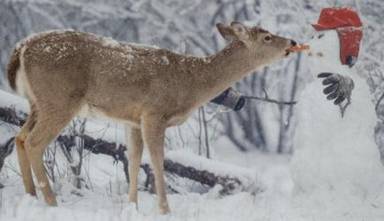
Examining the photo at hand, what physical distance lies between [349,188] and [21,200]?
10.1 feet

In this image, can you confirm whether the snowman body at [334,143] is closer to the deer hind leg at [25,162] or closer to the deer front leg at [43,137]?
the deer front leg at [43,137]

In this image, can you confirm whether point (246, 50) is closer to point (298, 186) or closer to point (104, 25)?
point (298, 186)

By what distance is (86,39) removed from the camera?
25.2 feet

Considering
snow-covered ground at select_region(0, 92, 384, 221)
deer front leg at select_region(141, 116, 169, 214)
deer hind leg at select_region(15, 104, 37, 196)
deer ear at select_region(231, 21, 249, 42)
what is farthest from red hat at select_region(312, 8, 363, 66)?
deer hind leg at select_region(15, 104, 37, 196)

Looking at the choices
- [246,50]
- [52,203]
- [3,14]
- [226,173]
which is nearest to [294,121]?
[3,14]

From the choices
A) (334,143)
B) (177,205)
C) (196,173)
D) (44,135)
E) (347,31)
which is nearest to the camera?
(44,135)

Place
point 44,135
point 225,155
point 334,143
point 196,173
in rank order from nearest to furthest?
point 44,135 → point 334,143 → point 196,173 → point 225,155

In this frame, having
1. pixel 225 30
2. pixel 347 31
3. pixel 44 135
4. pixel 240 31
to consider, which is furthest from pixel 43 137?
pixel 347 31

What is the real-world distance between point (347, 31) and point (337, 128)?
97cm

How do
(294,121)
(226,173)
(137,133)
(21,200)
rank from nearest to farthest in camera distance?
(21,200)
(137,133)
(226,173)
(294,121)

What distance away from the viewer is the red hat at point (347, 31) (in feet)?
26.6

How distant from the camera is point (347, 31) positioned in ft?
26.6

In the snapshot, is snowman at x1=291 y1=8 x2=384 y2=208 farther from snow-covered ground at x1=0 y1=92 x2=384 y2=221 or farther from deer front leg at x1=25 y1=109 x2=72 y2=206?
deer front leg at x1=25 y1=109 x2=72 y2=206

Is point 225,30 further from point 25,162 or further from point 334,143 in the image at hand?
point 25,162
